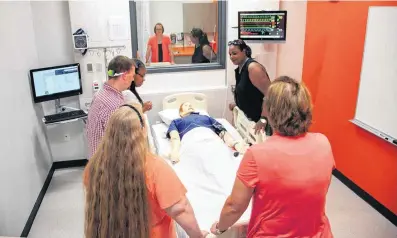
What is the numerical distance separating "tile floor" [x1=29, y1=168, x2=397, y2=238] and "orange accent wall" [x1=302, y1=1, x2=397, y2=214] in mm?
152

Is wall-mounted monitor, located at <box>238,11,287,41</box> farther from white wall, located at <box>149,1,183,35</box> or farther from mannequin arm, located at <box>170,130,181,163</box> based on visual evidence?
white wall, located at <box>149,1,183,35</box>

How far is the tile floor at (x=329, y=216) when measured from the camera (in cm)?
303

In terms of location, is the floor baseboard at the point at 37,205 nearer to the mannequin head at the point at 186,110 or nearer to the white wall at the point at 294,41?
the mannequin head at the point at 186,110

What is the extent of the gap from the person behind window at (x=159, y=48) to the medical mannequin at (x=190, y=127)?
111 centimetres

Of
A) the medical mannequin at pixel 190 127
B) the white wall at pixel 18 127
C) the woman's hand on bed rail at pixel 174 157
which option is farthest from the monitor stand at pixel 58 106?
the woman's hand on bed rail at pixel 174 157

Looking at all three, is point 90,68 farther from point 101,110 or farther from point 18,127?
point 101,110

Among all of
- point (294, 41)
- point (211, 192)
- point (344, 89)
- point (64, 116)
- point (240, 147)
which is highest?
point (294, 41)

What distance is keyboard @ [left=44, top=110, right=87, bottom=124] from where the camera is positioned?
12.0 feet

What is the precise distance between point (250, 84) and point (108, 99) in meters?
1.28

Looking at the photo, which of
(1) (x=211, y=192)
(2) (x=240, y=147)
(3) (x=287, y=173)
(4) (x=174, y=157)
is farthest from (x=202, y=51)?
(3) (x=287, y=173)

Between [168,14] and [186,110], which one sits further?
[168,14]

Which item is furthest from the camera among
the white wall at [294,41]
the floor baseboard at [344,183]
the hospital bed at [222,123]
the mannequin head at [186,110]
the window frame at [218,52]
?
the white wall at [294,41]

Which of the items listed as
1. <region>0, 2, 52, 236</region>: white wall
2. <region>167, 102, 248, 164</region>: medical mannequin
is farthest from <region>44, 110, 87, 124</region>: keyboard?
<region>167, 102, 248, 164</region>: medical mannequin

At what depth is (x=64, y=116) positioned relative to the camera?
3.76m
